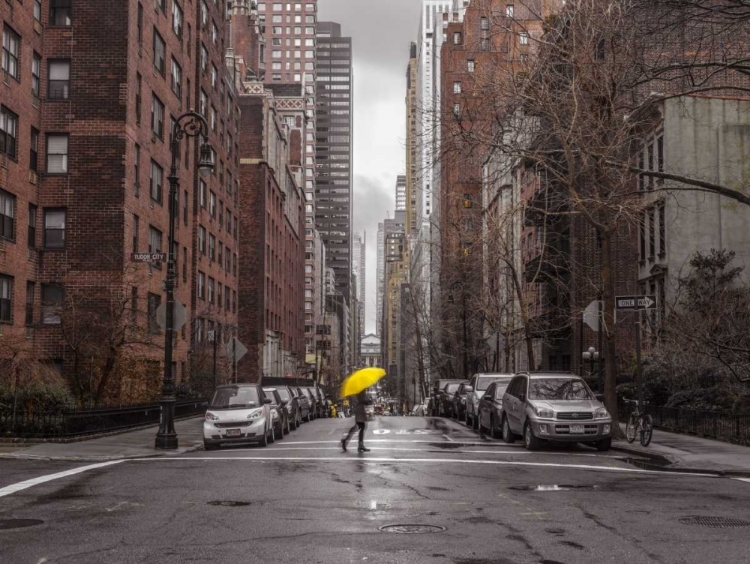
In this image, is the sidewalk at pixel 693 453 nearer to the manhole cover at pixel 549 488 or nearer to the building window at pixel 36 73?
the manhole cover at pixel 549 488

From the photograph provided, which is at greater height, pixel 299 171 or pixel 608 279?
pixel 299 171

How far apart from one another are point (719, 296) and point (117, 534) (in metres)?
27.4

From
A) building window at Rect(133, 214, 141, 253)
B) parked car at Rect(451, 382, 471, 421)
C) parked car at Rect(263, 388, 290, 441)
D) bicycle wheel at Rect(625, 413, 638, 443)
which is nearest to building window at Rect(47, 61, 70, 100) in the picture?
building window at Rect(133, 214, 141, 253)

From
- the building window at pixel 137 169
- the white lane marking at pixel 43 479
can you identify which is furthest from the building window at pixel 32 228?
the white lane marking at pixel 43 479

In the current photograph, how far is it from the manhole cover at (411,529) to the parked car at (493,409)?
1437cm

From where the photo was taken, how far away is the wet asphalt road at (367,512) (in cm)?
816

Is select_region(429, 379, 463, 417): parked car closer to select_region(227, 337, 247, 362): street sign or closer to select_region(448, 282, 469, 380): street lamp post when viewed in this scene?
select_region(448, 282, 469, 380): street lamp post

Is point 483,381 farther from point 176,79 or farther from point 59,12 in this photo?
point 176,79

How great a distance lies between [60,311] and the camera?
33594 millimetres

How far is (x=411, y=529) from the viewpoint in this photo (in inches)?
367

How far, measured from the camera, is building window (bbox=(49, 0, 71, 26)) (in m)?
37.3

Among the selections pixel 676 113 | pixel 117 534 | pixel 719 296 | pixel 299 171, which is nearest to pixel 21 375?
pixel 117 534

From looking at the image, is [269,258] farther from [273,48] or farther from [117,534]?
[273,48]

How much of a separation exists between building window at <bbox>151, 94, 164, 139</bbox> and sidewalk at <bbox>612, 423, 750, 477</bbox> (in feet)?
93.2
